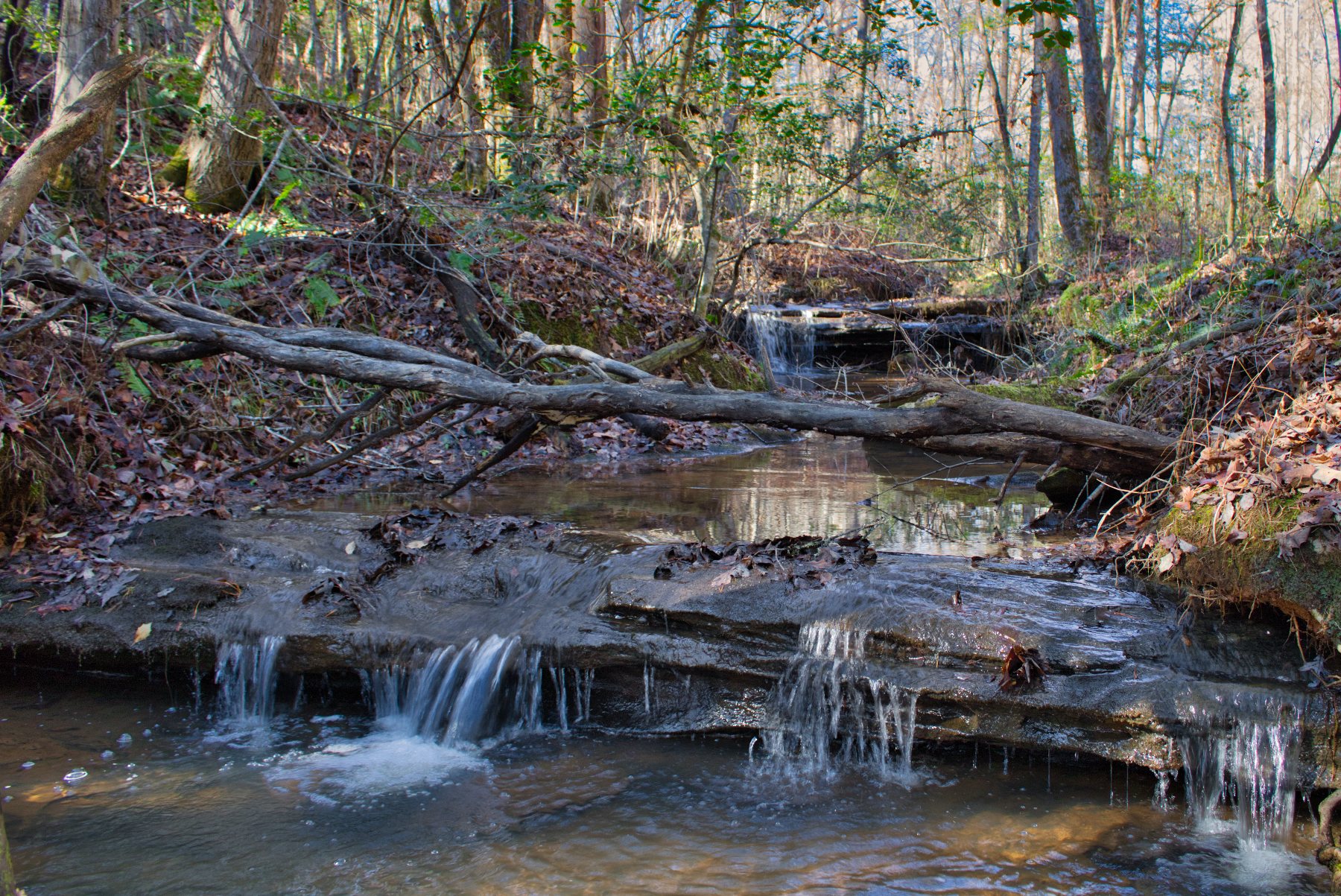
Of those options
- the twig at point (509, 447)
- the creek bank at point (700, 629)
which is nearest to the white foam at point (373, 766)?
the creek bank at point (700, 629)

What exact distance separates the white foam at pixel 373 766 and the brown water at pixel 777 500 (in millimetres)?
2248

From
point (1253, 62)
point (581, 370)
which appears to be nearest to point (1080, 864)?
point (581, 370)

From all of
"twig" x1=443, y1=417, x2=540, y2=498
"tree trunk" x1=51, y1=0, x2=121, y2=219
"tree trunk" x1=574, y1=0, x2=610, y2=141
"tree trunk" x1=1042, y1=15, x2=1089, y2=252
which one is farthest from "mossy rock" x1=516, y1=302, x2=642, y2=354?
"tree trunk" x1=1042, y1=15, x2=1089, y2=252

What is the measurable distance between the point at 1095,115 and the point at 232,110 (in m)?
14.0

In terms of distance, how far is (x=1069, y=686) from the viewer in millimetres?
4477

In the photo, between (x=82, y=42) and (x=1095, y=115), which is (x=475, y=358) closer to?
(x=82, y=42)

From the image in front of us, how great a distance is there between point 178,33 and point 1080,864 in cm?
1717

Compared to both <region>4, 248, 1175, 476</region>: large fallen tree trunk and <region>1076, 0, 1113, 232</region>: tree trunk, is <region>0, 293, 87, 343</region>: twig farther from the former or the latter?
<region>1076, 0, 1113, 232</region>: tree trunk

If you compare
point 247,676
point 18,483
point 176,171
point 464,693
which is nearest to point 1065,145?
point 176,171

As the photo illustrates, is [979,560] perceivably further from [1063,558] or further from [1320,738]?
[1320,738]

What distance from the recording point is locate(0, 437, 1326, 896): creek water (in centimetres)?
378

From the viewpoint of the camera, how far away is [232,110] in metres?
11.7

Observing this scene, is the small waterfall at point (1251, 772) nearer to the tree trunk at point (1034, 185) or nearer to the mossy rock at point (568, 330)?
the mossy rock at point (568, 330)

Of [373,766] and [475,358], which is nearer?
[373,766]
